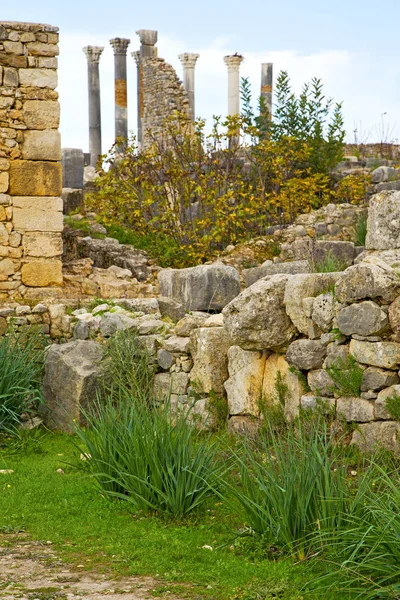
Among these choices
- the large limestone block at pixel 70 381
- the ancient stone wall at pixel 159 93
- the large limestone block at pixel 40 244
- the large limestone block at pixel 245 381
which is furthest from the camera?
the ancient stone wall at pixel 159 93

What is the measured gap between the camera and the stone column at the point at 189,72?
2925 cm

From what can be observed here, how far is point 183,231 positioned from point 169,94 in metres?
11.7

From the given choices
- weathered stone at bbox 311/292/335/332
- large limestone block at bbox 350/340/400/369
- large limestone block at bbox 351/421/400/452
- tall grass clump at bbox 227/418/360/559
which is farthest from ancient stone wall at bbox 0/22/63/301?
tall grass clump at bbox 227/418/360/559

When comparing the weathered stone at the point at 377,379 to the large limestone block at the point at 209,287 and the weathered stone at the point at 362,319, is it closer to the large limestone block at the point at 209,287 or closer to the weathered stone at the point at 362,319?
the weathered stone at the point at 362,319

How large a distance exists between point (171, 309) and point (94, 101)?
65.3 ft

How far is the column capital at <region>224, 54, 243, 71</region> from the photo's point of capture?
93.7 feet

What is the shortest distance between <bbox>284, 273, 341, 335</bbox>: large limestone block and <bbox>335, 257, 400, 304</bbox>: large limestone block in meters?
0.50

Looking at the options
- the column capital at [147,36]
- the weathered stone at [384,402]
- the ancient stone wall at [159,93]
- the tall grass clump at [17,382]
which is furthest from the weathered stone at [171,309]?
the column capital at [147,36]

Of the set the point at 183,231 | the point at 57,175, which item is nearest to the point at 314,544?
the point at 57,175

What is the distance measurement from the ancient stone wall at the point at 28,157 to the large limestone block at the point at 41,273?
0.04ft

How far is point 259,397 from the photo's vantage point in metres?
8.12

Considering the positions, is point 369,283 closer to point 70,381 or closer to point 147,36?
point 70,381

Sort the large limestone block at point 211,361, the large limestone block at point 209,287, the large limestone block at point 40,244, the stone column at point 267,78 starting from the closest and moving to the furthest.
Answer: the large limestone block at point 211,361 < the large limestone block at point 209,287 < the large limestone block at point 40,244 < the stone column at point 267,78

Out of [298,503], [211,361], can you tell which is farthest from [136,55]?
[298,503]
